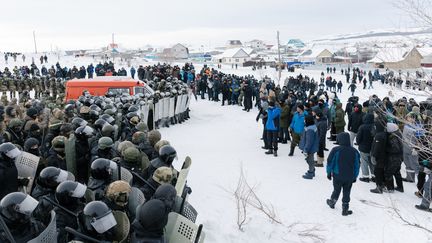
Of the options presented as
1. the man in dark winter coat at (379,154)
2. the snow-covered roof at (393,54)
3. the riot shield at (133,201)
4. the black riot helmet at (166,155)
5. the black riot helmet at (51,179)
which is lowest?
the man in dark winter coat at (379,154)

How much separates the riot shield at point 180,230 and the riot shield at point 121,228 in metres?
0.38

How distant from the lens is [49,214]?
3.45m

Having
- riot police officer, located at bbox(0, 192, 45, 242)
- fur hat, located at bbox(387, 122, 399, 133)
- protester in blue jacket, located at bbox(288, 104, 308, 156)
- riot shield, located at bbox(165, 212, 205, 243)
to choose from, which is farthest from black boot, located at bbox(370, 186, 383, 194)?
riot police officer, located at bbox(0, 192, 45, 242)

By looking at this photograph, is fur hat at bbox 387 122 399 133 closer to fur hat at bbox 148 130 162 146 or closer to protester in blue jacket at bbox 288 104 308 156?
protester in blue jacket at bbox 288 104 308 156

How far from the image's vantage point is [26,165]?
525 cm

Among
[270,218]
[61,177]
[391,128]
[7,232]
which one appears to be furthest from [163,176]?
[391,128]

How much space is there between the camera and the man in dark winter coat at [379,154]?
812 cm

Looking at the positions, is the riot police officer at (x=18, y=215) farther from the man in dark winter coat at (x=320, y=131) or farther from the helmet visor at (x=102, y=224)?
the man in dark winter coat at (x=320, y=131)

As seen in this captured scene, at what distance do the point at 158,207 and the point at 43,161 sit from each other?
123 inches

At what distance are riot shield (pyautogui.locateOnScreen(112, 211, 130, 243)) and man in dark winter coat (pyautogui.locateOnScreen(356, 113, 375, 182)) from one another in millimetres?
7045

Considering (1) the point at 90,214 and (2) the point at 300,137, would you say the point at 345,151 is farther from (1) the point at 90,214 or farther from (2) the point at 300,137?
(1) the point at 90,214

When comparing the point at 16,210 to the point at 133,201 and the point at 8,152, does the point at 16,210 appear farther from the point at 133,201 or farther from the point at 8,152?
the point at 8,152

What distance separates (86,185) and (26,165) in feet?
2.84

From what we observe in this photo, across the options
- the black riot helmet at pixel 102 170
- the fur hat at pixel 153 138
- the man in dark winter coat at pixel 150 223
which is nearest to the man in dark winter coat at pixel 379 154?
the fur hat at pixel 153 138
